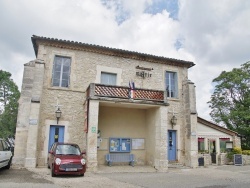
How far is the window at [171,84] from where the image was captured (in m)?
15.3

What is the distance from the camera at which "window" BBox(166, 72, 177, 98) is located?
603 inches

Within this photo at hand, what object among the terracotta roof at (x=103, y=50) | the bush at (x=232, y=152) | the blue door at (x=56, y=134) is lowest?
the bush at (x=232, y=152)

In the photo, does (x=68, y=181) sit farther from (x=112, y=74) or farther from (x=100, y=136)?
(x=112, y=74)

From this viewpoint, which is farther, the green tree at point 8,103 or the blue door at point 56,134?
the green tree at point 8,103

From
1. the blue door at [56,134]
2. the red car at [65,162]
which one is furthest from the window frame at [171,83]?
the red car at [65,162]

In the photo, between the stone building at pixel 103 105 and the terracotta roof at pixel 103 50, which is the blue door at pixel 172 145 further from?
the terracotta roof at pixel 103 50

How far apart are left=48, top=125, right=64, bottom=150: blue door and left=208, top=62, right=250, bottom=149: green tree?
16.6 meters

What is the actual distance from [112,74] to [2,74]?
64.9 ft

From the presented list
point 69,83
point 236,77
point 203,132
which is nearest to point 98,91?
point 69,83

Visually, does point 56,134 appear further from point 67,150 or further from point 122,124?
point 122,124

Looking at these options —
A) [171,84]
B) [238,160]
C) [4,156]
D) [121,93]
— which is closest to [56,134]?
[4,156]

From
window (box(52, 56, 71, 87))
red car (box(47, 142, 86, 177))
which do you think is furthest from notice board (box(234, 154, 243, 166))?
window (box(52, 56, 71, 87))

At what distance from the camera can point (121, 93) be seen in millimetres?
12344

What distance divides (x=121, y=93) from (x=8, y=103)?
69.5 feet
